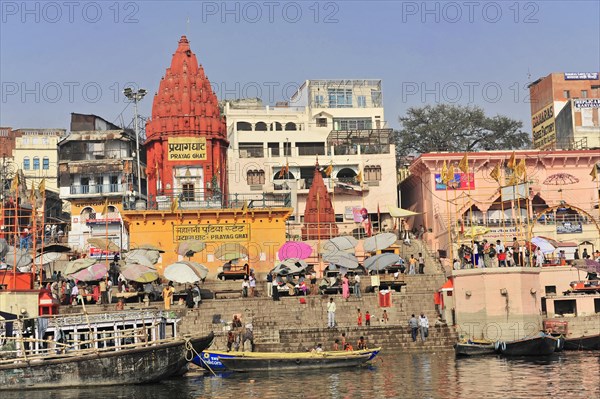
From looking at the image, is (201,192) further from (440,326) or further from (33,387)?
(33,387)

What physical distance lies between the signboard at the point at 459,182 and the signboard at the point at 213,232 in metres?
13.2

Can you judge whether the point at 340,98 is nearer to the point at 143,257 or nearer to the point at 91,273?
the point at 143,257

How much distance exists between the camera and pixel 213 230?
4422 cm

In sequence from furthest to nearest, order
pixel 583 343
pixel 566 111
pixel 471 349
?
1. pixel 566 111
2. pixel 583 343
3. pixel 471 349

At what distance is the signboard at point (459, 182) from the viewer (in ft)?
172

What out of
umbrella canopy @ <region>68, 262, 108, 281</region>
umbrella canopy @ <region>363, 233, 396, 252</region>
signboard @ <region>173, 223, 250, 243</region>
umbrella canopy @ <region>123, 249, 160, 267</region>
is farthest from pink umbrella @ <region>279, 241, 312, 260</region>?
umbrella canopy @ <region>68, 262, 108, 281</region>

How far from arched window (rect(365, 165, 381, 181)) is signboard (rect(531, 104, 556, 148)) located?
15.1 meters

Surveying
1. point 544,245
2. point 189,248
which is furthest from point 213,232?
point 544,245

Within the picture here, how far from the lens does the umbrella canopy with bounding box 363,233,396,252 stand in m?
40.8

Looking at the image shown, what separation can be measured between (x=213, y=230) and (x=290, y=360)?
15822 millimetres

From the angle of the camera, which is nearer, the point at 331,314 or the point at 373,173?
the point at 331,314

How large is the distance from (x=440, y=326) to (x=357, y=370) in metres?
6.61

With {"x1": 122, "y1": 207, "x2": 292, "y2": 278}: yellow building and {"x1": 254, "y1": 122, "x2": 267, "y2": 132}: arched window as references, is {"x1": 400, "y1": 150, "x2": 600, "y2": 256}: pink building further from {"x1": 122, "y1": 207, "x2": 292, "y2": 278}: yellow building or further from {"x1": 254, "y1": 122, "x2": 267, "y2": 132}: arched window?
{"x1": 254, "y1": 122, "x2": 267, "y2": 132}: arched window

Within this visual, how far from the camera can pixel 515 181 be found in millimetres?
39625
